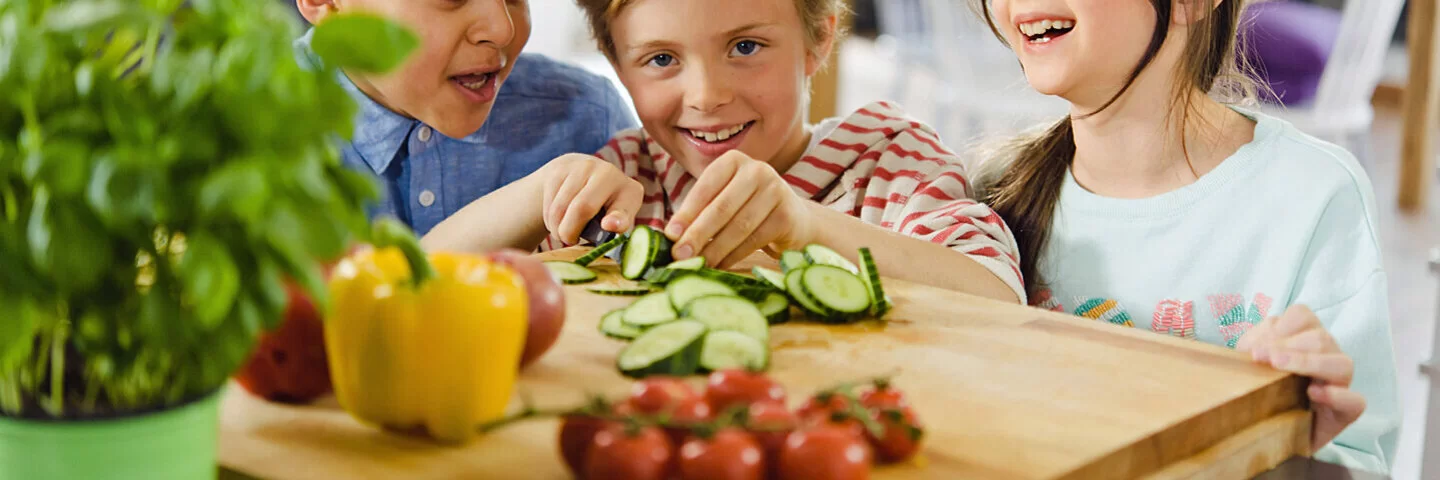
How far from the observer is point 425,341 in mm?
810

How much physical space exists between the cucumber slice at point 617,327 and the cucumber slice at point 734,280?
11cm

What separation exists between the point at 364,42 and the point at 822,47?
131 centimetres

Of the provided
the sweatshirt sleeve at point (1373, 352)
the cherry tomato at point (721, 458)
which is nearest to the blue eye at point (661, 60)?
the sweatshirt sleeve at point (1373, 352)

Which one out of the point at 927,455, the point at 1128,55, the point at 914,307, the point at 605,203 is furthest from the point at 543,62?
the point at 927,455

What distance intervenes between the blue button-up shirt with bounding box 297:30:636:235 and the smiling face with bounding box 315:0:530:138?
0.07m

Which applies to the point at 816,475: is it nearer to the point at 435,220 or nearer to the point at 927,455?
the point at 927,455

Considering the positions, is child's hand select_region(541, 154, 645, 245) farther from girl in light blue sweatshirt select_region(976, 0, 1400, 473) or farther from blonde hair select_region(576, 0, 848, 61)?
girl in light blue sweatshirt select_region(976, 0, 1400, 473)

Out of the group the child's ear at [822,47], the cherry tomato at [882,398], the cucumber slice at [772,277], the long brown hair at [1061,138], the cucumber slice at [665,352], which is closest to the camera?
the cherry tomato at [882,398]

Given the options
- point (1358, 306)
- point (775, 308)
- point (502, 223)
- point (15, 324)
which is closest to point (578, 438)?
point (15, 324)

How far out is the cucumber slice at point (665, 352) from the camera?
3.12 ft

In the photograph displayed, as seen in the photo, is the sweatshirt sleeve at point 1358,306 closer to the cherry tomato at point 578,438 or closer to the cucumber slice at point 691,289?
the cucumber slice at point 691,289

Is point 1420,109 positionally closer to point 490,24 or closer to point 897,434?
point 490,24

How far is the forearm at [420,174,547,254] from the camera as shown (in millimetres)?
1617

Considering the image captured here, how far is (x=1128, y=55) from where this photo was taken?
158 cm
